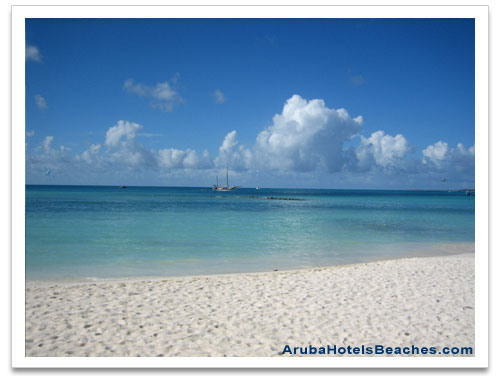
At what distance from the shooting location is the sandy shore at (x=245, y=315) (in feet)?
14.2

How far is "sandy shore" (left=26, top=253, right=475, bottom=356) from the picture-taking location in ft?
14.2

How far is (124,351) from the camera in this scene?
4172 millimetres

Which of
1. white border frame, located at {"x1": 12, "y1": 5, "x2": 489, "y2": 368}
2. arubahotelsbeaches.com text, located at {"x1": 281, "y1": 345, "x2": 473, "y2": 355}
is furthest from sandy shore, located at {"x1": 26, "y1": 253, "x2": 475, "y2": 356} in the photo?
white border frame, located at {"x1": 12, "y1": 5, "x2": 489, "y2": 368}

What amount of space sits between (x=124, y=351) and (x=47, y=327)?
1.44 metres

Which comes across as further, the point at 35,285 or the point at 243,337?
the point at 35,285

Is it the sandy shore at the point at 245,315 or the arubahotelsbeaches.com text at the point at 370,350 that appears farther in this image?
the sandy shore at the point at 245,315
